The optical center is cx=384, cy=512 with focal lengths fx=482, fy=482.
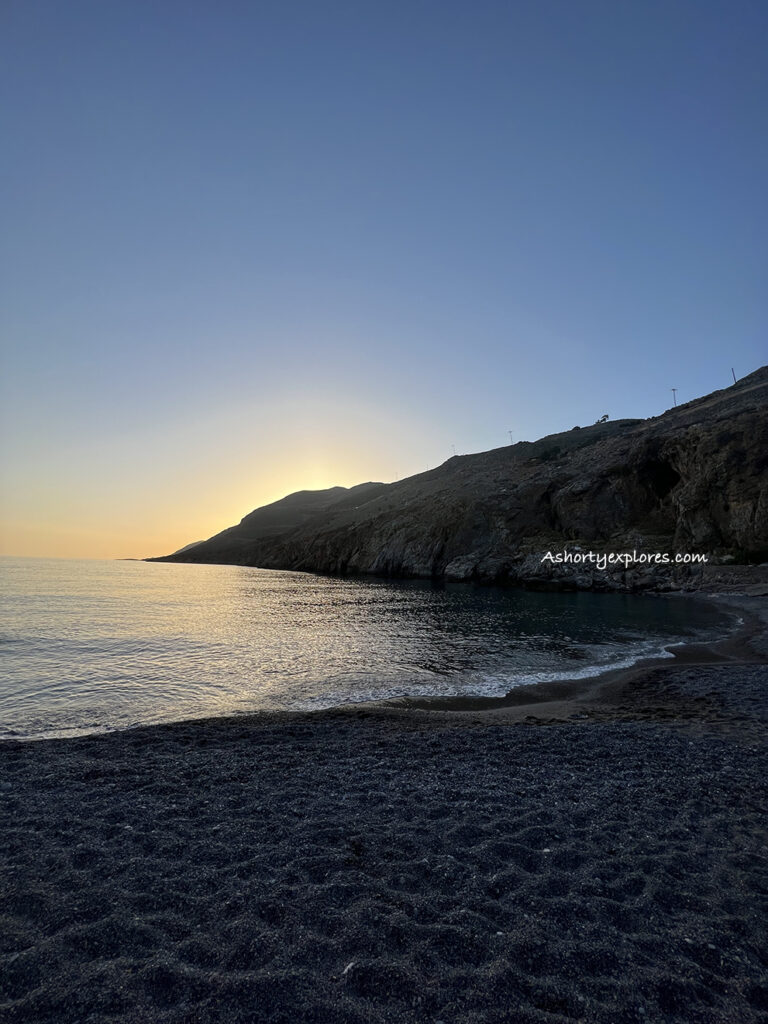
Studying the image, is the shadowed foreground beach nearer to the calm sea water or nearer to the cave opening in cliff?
the calm sea water

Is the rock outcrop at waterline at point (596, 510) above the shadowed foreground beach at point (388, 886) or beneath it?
above

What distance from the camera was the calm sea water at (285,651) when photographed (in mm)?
19047

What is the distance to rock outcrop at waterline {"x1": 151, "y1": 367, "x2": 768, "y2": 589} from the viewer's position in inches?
2736

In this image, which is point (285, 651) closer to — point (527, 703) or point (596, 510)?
point (527, 703)

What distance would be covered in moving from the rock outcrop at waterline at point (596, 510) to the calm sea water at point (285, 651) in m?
23.2

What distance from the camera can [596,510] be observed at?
91312 millimetres

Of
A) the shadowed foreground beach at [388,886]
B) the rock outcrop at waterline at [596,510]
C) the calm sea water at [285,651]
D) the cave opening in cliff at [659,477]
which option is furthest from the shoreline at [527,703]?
the cave opening in cliff at [659,477]

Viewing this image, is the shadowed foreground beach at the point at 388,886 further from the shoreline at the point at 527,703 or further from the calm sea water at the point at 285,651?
the calm sea water at the point at 285,651

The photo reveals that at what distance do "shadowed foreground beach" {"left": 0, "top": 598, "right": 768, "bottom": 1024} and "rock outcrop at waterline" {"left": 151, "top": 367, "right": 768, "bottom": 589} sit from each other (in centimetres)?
6534

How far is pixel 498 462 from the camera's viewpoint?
A: 15050cm

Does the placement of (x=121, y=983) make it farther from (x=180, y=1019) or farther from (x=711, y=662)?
(x=711, y=662)

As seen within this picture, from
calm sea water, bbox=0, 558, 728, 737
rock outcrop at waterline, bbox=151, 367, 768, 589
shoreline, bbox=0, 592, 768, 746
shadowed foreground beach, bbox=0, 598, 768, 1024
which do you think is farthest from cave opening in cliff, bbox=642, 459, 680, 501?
shadowed foreground beach, bbox=0, 598, 768, 1024

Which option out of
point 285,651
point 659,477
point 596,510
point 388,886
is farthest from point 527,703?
point 659,477

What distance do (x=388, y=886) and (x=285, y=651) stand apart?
2480 cm
